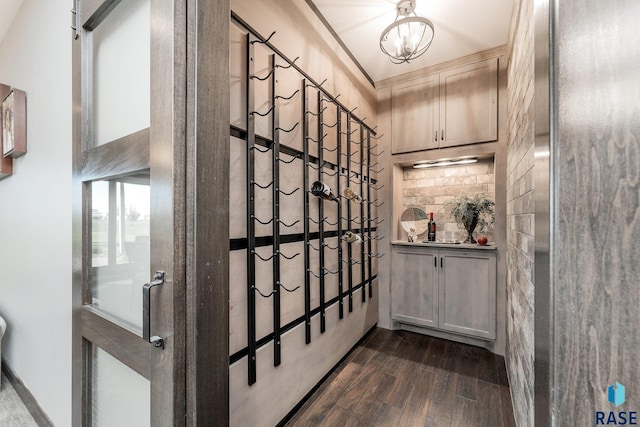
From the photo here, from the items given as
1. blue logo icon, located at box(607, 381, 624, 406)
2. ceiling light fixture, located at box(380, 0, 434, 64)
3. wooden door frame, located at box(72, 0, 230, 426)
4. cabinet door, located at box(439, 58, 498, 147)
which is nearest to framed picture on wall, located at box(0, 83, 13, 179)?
wooden door frame, located at box(72, 0, 230, 426)

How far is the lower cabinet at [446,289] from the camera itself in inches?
99.1

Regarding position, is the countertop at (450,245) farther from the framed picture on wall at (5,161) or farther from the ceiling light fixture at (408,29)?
the framed picture on wall at (5,161)

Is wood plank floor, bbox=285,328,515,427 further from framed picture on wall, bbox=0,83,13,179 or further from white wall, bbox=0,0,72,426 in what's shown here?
framed picture on wall, bbox=0,83,13,179

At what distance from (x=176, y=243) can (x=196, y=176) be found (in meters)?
0.19

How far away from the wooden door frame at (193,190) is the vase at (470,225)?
254 centimetres

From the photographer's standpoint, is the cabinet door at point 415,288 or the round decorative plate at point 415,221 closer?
the cabinet door at point 415,288

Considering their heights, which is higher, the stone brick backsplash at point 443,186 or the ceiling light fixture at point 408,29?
the ceiling light fixture at point 408,29

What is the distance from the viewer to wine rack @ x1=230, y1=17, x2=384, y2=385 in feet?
4.46

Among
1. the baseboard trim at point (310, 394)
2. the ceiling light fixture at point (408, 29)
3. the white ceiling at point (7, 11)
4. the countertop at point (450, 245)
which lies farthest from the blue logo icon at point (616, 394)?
the white ceiling at point (7, 11)

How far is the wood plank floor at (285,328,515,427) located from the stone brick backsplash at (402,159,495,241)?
1.24 m

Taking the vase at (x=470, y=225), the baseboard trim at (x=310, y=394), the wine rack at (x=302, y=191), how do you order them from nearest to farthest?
the wine rack at (x=302, y=191) → the baseboard trim at (x=310, y=394) → the vase at (x=470, y=225)

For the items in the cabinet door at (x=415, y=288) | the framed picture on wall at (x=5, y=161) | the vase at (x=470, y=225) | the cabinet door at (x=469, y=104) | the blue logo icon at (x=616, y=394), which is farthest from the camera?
the cabinet door at (x=415, y=288)

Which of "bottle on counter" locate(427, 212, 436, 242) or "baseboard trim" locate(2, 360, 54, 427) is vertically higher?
"bottle on counter" locate(427, 212, 436, 242)

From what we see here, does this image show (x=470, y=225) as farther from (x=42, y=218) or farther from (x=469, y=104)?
(x=42, y=218)
